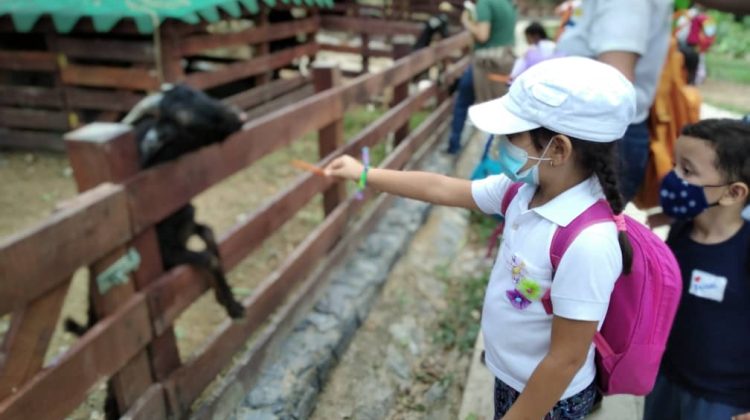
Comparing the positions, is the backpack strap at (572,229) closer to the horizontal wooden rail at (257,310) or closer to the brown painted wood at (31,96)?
the horizontal wooden rail at (257,310)

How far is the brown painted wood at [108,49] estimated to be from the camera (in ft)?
18.6

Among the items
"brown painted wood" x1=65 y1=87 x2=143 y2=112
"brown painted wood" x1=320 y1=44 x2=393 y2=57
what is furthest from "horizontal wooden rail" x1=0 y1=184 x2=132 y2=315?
"brown painted wood" x1=320 y1=44 x2=393 y2=57

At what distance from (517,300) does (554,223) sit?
0.22m

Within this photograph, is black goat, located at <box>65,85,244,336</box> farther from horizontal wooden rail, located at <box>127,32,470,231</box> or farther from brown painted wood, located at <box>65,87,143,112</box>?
brown painted wood, located at <box>65,87,143,112</box>

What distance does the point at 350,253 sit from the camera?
3.73 metres

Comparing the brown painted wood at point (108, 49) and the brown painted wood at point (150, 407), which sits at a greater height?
the brown painted wood at point (108, 49)

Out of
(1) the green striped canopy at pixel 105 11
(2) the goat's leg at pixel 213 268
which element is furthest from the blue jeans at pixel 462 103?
(2) the goat's leg at pixel 213 268

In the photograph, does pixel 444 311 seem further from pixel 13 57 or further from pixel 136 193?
pixel 13 57

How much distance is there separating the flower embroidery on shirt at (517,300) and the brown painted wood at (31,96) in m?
6.32

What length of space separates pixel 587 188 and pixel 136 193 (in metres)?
1.33

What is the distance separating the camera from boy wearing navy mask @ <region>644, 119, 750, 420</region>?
157 centimetres

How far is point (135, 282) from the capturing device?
1.90 m

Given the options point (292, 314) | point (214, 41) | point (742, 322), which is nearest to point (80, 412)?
point (292, 314)

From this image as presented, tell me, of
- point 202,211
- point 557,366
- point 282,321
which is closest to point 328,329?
point 282,321
